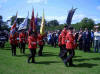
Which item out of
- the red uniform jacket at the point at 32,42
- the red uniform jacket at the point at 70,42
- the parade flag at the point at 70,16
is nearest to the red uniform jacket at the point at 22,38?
the red uniform jacket at the point at 32,42

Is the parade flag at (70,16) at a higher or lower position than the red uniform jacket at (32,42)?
higher

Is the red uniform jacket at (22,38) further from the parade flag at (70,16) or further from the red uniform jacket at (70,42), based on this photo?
the red uniform jacket at (70,42)

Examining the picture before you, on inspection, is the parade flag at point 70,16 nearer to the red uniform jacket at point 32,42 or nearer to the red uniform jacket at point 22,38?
the red uniform jacket at point 32,42

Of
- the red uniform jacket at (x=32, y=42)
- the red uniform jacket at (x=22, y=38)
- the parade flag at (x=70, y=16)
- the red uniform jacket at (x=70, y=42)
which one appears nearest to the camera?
the red uniform jacket at (x=70, y=42)

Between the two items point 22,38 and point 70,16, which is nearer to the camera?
point 70,16

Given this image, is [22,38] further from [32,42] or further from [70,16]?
[70,16]

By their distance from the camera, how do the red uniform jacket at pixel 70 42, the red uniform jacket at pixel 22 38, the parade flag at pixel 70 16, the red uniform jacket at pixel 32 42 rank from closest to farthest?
the red uniform jacket at pixel 70 42 → the red uniform jacket at pixel 32 42 → the parade flag at pixel 70 16 → the red uniform jacket at pixel 22 38

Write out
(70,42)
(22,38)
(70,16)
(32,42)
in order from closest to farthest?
(70,42) < (32,42) < (70,16) < (22,38)

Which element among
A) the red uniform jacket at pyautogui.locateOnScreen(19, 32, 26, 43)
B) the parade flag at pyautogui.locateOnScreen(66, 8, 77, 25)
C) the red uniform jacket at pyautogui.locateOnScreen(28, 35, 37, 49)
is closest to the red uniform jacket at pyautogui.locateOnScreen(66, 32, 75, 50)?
the red uniform jacket at pyautogui.locateOnScreen(28, 35, 37, 49)

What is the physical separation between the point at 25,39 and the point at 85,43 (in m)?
5.63

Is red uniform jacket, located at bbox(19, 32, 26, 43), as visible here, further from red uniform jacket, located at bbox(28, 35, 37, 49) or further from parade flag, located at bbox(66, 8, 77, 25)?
parade flag, located at bbox(66, 8, 77, 25)

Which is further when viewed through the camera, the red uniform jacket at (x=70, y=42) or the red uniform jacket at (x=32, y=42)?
the red uniform jacket at (x=32, y=42)

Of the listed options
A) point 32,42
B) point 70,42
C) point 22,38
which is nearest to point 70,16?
point 70,42

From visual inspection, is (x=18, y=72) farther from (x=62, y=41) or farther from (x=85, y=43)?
(x=85, y=43)
